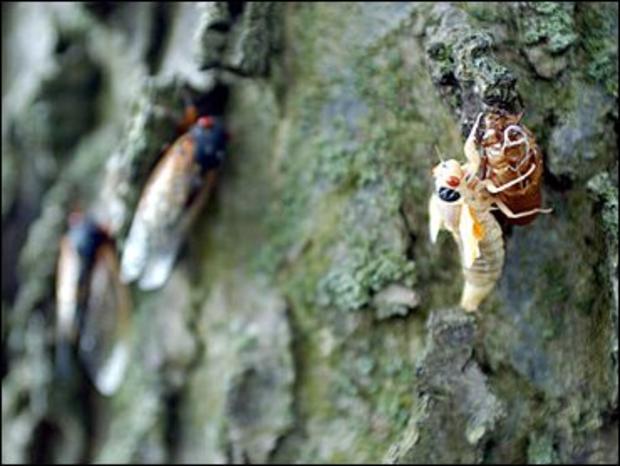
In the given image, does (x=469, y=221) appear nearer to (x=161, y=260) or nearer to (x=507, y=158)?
(x=507, y=158)

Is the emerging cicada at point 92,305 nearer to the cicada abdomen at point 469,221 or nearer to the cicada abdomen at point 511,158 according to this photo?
the cicada abdomen at point 469,221

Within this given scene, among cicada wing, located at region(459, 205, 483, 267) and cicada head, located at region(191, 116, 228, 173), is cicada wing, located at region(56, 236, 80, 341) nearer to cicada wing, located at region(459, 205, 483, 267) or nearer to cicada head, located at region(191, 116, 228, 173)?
cicada head, located at region(191, 116, 228, 173)

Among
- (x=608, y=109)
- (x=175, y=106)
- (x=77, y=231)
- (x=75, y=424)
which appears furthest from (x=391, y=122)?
(x=75, y=424)

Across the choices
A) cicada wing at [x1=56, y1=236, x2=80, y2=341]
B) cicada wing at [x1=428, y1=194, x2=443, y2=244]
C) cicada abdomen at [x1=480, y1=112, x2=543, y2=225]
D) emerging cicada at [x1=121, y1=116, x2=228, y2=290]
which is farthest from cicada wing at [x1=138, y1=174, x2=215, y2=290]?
cicada abdomen at [x1=480, y1=112, x2=543, y2=225]

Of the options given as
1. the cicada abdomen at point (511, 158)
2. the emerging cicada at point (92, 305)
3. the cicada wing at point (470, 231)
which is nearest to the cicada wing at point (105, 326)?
the emerging cicada at point (92, 305)

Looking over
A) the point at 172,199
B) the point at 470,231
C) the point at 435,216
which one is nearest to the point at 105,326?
the point at 172,199

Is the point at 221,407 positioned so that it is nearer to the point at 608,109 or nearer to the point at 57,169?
the point at 57,169
